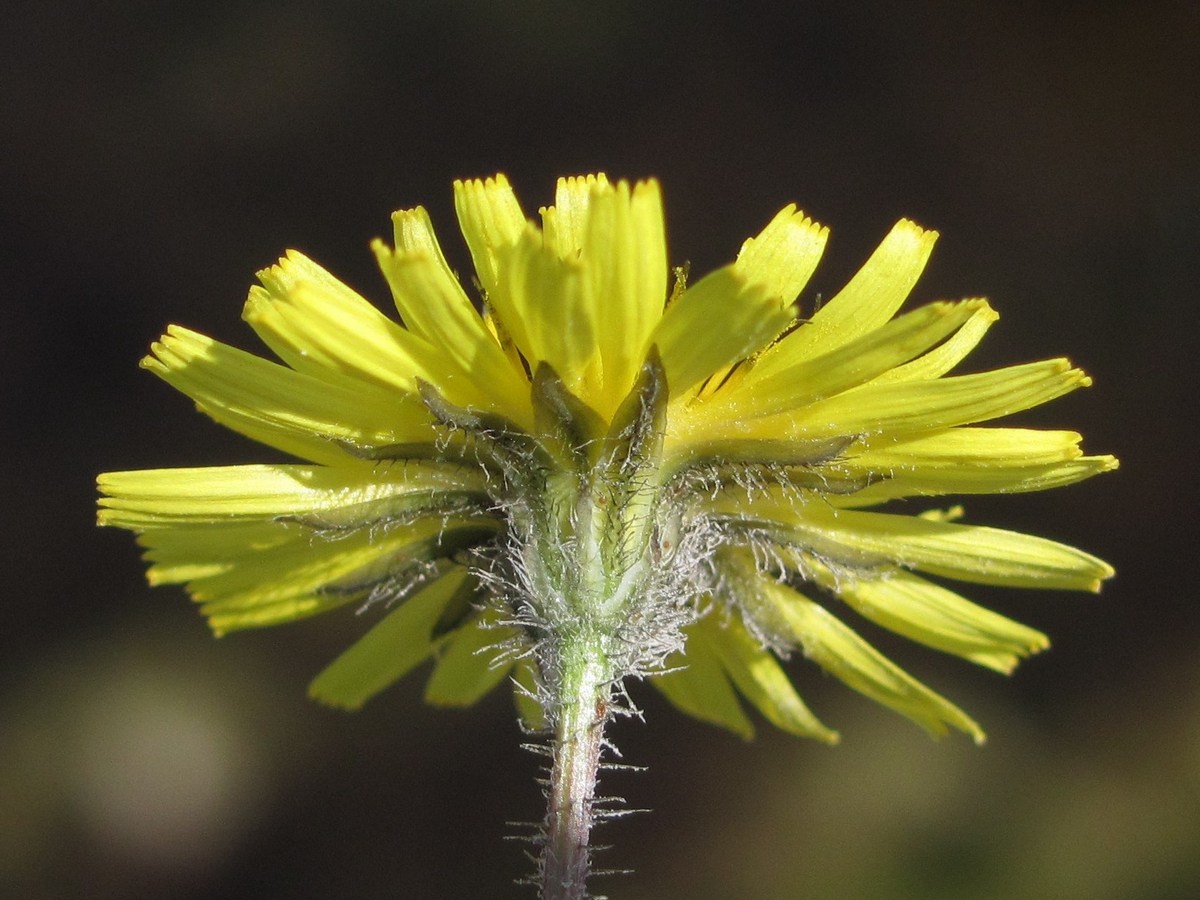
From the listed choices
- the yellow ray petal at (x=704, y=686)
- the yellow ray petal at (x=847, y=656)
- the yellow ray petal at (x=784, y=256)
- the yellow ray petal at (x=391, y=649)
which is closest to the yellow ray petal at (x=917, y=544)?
the yellow ray petal at (x=847, y=656)

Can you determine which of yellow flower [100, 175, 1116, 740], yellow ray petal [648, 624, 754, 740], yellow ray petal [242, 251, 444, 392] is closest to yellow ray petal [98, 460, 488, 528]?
yellow flower [100, 175, 1116, 740]

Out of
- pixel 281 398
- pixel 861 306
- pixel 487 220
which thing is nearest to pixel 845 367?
pixel 861 306

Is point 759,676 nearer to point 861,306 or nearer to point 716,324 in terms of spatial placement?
point 861,306

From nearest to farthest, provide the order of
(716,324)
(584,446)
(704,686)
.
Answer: (716,324)
(584,446)
(704,686)

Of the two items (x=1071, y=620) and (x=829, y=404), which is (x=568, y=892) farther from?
(x=1071, y=620)

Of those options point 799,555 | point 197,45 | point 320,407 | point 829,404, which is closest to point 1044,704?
point 799,555

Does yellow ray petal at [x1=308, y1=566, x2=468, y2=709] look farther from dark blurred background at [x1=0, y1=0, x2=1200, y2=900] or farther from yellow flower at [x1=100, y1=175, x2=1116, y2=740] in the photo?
dark blurred background at [x1=0, y1=0, x2=1200, y2=900]

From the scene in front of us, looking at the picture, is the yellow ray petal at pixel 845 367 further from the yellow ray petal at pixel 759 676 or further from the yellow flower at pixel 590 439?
the yellow ray petal at pixel 759 676
